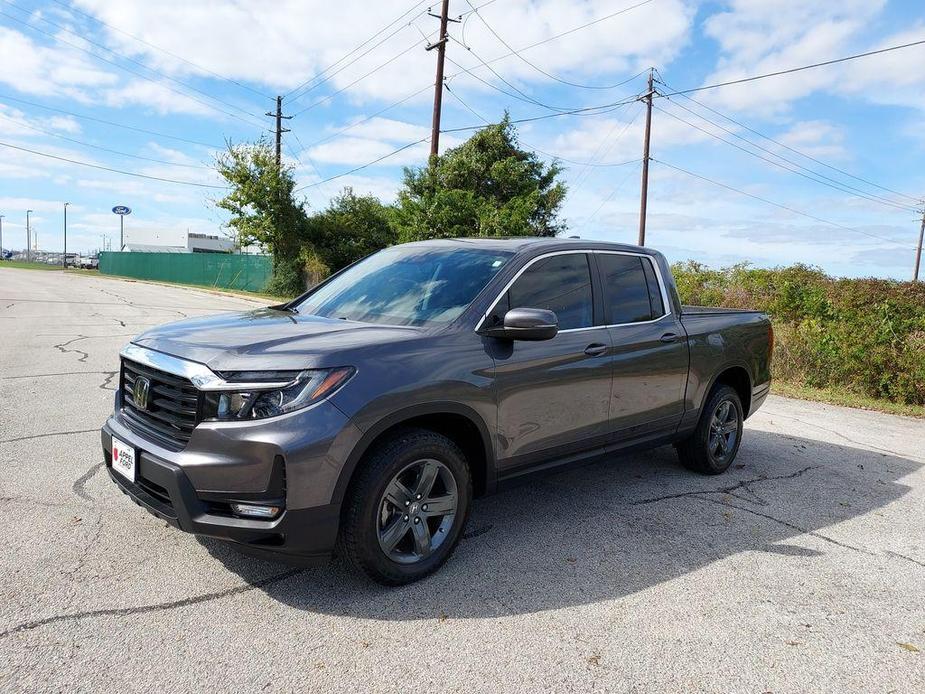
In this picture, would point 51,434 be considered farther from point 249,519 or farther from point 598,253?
point 598,253

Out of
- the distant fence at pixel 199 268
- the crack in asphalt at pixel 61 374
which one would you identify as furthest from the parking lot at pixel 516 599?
the distant fence at pixel 199 268

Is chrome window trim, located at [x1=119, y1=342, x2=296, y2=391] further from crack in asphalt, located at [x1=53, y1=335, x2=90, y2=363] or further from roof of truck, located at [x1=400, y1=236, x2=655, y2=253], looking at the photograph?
crack in asphalt, located at [x1=53, y1=335, x2=90, y2=363]

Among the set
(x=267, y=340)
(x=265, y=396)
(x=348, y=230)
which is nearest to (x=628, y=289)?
(x=267, y=340)

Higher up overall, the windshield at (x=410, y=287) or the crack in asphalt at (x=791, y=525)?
the windshield at (x=410, y=287)

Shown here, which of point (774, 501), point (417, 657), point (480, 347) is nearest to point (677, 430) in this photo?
point (774, 501)

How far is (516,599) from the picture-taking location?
11.2 feet

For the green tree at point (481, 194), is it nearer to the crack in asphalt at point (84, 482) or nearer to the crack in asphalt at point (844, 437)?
the crack in asphalt at point (844, 437)

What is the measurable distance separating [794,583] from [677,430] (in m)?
1.70

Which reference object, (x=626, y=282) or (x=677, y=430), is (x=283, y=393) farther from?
(x=677, y=430)

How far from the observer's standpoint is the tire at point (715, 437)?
221 inches

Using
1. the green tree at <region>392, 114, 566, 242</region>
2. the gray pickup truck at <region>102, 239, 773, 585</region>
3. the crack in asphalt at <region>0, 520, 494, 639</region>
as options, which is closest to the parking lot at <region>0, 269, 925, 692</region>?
the crack in asphalt at <region>0, 520, 494, 639</region>

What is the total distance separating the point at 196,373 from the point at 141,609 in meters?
1.10

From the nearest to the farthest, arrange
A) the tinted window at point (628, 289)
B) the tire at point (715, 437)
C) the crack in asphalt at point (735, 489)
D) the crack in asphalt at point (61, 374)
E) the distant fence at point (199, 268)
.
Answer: the tinted window at point (628, 289) → the crack in asphalt at point (735, 489) → the tire at point (715, 437) → the crack in asphalt at point (61, 374) → the distant fence at point (199, 268)

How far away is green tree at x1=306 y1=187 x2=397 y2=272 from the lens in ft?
108
